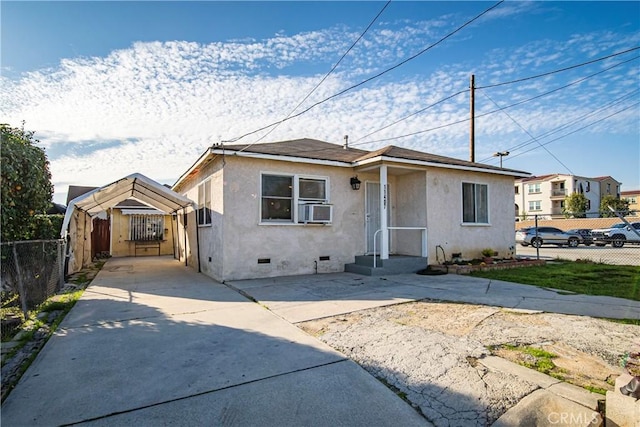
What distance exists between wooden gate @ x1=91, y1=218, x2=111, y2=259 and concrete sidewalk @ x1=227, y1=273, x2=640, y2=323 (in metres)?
12.3

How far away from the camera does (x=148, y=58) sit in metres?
8.09

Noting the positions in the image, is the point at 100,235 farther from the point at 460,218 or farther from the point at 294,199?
the point at 460,218

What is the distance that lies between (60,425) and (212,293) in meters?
4.81

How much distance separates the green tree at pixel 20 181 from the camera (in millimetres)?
4602

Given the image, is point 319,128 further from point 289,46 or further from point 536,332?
point 536,332

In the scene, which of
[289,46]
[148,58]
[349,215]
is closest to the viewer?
[148,58]

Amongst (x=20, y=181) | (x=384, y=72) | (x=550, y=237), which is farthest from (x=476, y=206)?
(x=550, y=237)

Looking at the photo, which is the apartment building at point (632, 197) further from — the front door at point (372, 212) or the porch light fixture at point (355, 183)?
the porch light fixture at point (355, 183)

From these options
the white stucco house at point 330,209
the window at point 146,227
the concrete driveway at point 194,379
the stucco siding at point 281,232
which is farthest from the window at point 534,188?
the concrete driveway at point 194,379

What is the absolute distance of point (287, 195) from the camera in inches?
371

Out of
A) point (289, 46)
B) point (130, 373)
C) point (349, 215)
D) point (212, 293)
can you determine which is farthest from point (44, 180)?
point (349, 215)

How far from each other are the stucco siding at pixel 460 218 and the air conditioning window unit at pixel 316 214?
129 inches

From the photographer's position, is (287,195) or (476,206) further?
(476,206)

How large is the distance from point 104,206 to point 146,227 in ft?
19.6
